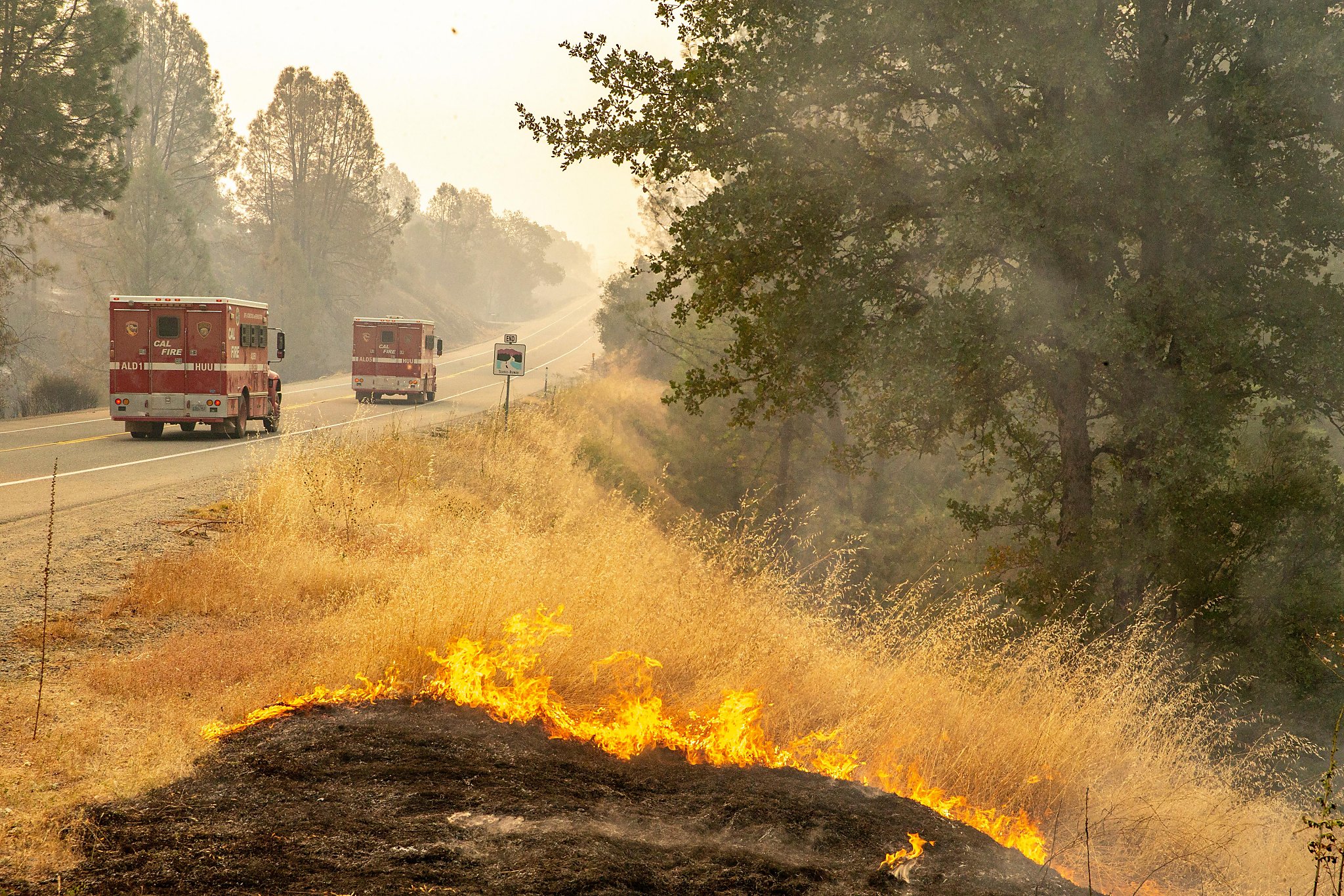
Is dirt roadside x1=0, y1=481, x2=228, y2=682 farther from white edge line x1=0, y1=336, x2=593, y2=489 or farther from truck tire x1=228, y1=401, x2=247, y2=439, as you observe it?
truck tire x1=228, y1=401, x2=247, y2=439

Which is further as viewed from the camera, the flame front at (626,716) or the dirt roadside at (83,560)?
the dirt roadside at (83,560)

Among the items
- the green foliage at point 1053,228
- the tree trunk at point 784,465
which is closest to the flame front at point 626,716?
the green foliage at point 1053,228

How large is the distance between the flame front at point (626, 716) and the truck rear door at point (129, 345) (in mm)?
16648

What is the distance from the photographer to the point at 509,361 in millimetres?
22219

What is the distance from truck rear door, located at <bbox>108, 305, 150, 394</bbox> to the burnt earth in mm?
16971

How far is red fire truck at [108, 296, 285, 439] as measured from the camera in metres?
19.7

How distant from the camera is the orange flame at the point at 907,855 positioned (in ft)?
14.9

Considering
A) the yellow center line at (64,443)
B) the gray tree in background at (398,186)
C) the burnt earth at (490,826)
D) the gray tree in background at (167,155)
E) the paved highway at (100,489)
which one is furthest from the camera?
the gray tree in background at (398,186)

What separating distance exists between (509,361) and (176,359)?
7155 millimetres

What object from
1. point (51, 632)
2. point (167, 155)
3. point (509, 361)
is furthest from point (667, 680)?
point (167, 155)

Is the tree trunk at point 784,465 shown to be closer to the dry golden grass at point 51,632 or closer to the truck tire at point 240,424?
the truck tire at point 240,424

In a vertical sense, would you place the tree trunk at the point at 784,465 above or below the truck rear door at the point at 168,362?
below

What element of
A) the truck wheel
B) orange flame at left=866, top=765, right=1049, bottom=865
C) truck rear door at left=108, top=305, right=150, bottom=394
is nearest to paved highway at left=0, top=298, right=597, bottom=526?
the truck wheel

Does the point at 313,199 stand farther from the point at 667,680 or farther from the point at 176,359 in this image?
the point at 667,680
